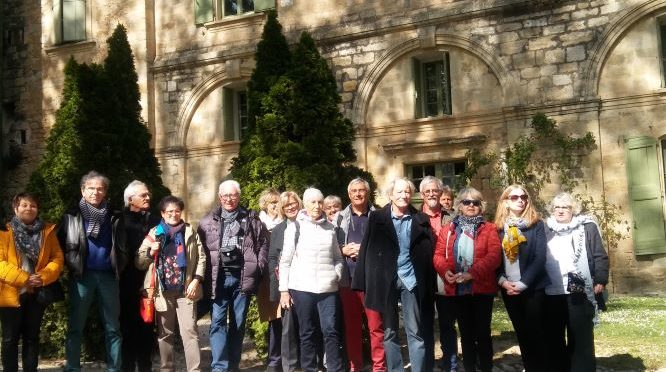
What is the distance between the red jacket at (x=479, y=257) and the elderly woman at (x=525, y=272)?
0.24 ft

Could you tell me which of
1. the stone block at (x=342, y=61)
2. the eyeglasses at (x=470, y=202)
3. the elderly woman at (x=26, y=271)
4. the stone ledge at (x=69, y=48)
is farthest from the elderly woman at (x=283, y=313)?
the stone ledge at (x=69, y=48)

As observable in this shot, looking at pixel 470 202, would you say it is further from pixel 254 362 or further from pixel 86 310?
pixel 86 310

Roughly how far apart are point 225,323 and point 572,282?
9.61 ft

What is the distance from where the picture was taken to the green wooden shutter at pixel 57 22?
52.8 ft

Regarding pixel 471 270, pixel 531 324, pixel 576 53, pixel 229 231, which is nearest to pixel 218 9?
pixel 576 53

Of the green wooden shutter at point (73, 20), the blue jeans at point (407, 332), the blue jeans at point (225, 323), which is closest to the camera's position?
the blue jeans at point (407, 332)

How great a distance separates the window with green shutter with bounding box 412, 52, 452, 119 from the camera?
13.6 m

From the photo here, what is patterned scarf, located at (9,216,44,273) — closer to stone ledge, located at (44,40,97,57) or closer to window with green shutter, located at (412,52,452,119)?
window with green shutter, located at (412,52,452,119)

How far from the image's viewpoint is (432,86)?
547 inches

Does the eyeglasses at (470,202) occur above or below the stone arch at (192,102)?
below

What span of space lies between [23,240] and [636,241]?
378 inches

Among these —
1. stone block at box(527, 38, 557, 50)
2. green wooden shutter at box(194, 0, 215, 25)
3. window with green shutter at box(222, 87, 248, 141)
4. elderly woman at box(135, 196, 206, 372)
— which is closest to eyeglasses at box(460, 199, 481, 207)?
elderly woman at box(135, 196, 206, 372)

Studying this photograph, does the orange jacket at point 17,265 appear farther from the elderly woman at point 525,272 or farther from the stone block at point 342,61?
the stone block at point 342,61

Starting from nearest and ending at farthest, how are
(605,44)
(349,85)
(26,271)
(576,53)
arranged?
(26,271) < (605,44) < (576,53) < (349,85)
